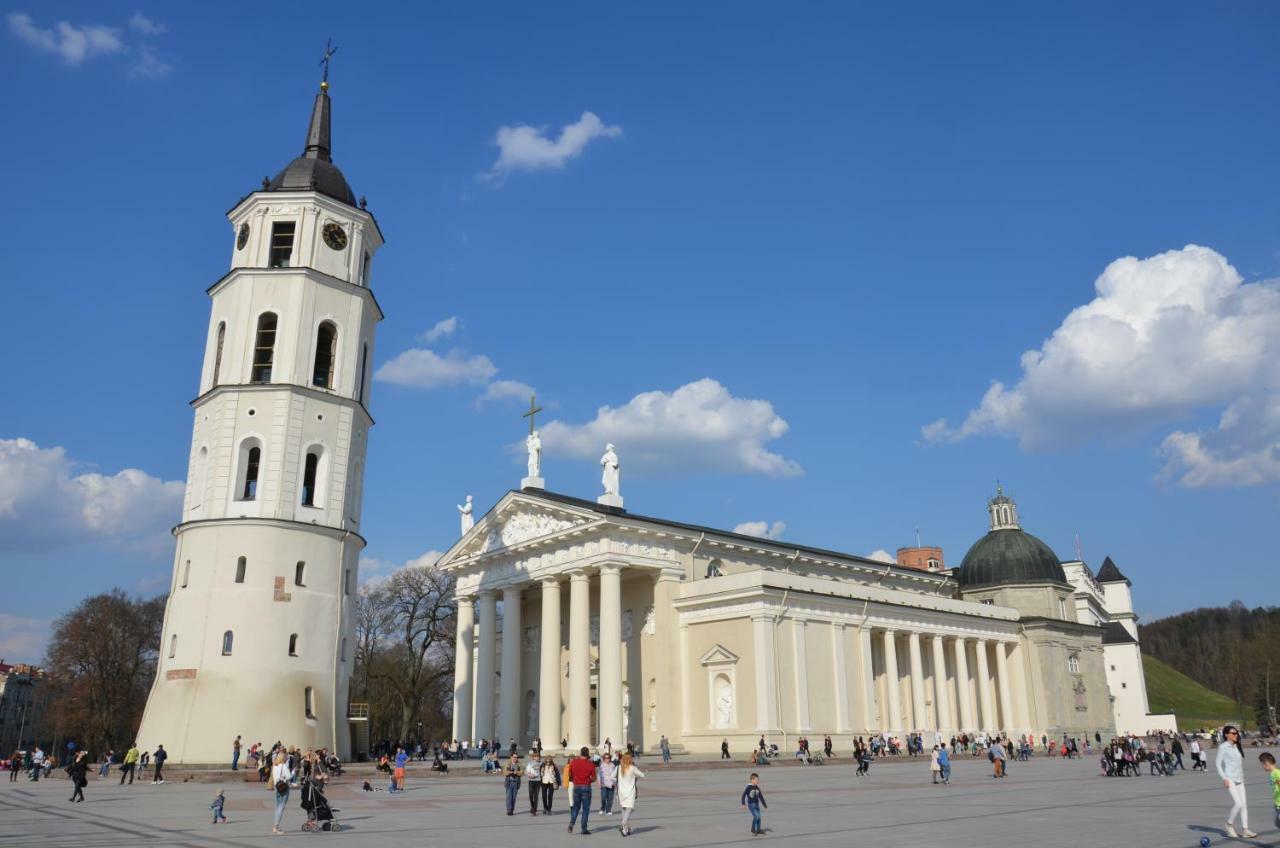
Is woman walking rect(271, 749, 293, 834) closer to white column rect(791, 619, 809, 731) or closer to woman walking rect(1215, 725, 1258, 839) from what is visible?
woman walking rect(1215, 725, 1258, 839)

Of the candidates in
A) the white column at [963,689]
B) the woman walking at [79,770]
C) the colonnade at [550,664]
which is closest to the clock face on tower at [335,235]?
the colonnade at [550,664]

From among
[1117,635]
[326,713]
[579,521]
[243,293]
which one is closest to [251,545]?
[326,713]

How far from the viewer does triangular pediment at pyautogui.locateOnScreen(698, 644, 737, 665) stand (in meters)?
41.1

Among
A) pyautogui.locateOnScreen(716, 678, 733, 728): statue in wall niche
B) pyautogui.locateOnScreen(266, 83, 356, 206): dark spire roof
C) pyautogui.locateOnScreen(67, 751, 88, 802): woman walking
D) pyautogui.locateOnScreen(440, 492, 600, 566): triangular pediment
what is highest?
pyautogui.locateOnScreen(266, 83, 356, 206): dark spire roof

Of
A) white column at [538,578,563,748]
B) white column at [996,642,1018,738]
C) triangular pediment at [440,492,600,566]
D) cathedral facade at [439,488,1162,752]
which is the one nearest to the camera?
cathedral facade at [439,488,1162,752]

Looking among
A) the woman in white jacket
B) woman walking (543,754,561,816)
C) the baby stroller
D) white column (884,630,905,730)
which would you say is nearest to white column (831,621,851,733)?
white column (884,630,905,730)

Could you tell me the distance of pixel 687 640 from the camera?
4291cm

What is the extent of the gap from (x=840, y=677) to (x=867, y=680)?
2.28m

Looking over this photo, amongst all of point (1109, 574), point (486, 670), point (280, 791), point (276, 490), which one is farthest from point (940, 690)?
point (1109, 574)

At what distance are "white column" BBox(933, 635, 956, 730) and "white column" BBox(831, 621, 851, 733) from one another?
28.3ft

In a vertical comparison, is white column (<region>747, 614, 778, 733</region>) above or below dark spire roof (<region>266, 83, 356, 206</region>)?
below

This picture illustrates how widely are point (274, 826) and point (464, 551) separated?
3365 centimetres

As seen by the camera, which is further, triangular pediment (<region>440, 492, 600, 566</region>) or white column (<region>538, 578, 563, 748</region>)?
triangular pediment (<region>440, 492, 600, 566</region>)

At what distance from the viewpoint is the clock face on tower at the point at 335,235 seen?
39.0 metres
